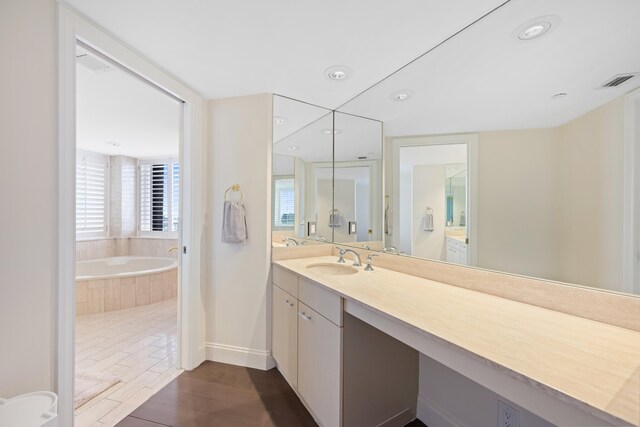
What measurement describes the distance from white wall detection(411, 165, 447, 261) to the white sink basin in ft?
1.68

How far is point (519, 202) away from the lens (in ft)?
3.86

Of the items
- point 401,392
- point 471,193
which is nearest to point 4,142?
point 471,193

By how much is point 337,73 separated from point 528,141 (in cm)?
117

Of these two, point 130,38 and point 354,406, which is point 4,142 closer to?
point 130,38

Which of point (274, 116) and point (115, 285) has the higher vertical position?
point (274, 116)

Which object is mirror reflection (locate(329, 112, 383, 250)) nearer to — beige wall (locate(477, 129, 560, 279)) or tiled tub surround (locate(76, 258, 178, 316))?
beige wall (locate(477, 129, 560, 279))

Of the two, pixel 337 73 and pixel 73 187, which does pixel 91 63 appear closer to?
pixel 73 187

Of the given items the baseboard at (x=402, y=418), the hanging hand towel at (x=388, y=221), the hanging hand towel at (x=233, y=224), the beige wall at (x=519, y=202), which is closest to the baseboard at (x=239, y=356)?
the hanging hand towel at (x=233, y=224)

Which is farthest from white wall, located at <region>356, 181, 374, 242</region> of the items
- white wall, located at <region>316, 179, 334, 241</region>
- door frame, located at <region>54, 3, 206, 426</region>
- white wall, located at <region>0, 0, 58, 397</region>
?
white wall, located at <region>0, 0, 58, 397</region>

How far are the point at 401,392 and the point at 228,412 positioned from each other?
3.49 feet

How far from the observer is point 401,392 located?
1.50m

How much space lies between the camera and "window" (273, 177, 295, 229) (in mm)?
2230

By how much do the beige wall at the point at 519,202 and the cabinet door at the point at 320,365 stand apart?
86cm

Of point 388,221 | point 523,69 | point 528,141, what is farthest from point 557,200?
point 388,221
